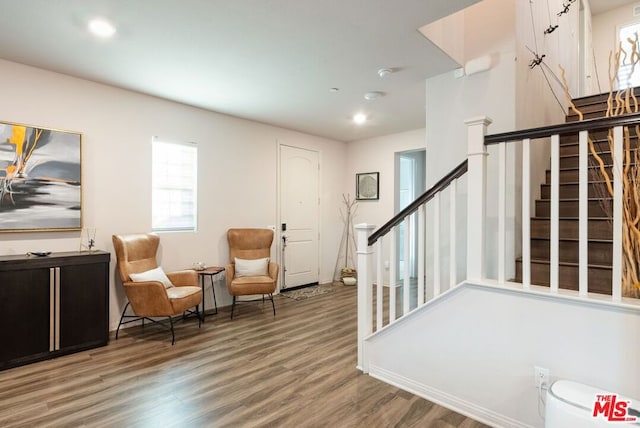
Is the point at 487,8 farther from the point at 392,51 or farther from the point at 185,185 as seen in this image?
the point at 185,185

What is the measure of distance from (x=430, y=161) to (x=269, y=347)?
8.03ft

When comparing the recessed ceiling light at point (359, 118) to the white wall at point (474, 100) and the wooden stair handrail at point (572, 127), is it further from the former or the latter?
the wooden stair handrail at point (572, 127)

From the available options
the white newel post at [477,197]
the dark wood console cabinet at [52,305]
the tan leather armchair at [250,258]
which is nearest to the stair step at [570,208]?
the white newel post at [477,197]

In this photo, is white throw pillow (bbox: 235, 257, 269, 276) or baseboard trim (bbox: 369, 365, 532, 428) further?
white throw pillow (bbox: 235, 257, 269, 276)

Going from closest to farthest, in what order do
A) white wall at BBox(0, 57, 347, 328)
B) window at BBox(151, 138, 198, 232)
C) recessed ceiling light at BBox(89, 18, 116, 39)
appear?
recessed ceiling light at BBox(89, 18, 116, 39) < white wall at BBox(0, 57, 347, 328) < window at BBox(151, 138, 198, 232)

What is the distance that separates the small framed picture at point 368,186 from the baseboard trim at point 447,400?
3.71 meters

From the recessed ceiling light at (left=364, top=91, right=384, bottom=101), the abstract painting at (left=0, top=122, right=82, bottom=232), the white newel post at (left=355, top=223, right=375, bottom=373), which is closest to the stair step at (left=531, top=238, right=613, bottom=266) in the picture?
the white newel post at (left=355, top=223, right=375, bottom=373)

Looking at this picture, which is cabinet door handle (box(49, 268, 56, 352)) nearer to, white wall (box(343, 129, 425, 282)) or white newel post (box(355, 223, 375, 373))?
white newel post (box(355, 223, 375, 373))

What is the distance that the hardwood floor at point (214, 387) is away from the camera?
6.81 ft

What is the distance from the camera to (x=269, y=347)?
3.16 m

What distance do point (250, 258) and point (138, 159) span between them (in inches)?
72.1

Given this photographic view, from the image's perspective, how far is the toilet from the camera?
1438mm

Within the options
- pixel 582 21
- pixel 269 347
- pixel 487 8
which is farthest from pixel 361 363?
pixel 582 21

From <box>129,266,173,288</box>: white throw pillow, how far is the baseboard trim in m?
2.33
